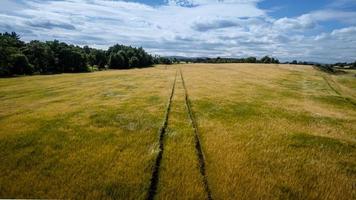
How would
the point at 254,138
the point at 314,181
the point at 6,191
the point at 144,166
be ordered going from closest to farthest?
the point at 6,191 < the point at 314,181 < the point at 144,166 < the point at 254,138

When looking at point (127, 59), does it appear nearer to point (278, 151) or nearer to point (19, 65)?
point (19, 65)

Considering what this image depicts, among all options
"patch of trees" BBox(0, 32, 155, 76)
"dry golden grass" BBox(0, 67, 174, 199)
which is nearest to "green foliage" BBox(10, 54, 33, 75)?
"patch of trees" BBox(0, 32, 155, 76)

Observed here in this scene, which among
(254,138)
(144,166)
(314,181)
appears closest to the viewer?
(314,181)

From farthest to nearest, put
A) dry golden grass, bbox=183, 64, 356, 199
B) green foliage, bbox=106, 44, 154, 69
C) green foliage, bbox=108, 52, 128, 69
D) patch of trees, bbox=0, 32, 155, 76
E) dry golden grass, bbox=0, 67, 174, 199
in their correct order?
1. green foliage, bbox=106, 44, 154, 69
2. green foliage, bbox=108, 52, 128, 69
3. patch of trees, bbox=0, 32, 155, 76
4. dry golden grass, bbox=183, 64, 356, 199
5. dry golden grass, bbox=0, 67, 174, 199

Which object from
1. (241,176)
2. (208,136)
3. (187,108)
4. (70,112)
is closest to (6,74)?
(70,112)

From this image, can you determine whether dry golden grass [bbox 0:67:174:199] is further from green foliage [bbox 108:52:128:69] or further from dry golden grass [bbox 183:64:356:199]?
green foliage [bbox 108:52:128:69]

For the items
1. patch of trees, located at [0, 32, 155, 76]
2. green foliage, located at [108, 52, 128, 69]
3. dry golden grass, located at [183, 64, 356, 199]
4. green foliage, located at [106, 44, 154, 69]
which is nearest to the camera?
dry golden grass, located at [183, 64, 356, 199]

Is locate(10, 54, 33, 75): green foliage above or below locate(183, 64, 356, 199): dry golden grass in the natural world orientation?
above

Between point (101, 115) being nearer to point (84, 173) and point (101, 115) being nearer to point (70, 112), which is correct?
point (70, 112)
